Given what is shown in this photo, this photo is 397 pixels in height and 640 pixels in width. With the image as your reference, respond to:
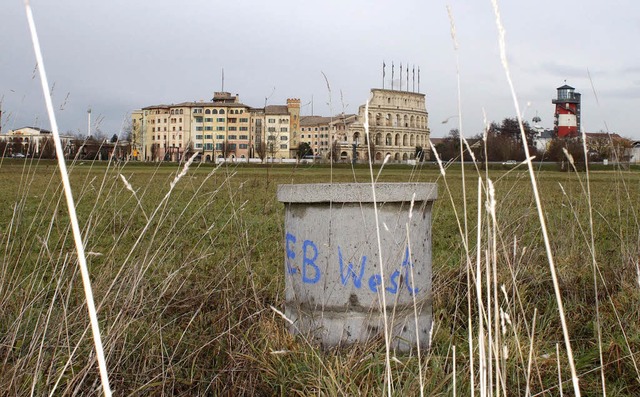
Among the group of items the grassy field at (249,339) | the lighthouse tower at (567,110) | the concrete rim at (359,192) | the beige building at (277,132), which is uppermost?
the lighthouse tower at (567,110)

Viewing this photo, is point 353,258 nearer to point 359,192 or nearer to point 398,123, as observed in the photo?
point 359,192

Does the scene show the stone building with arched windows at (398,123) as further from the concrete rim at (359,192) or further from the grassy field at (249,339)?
the concrete rim at (359,192)

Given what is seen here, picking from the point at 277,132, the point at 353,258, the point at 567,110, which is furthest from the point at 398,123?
the point at 353,258

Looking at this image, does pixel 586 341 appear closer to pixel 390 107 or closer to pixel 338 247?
pixel 338 247

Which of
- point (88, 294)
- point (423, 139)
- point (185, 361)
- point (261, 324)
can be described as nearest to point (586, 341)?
point (261, 324)

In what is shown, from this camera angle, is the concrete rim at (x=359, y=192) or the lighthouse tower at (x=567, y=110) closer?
the concrete rim at (x=359, y=192)

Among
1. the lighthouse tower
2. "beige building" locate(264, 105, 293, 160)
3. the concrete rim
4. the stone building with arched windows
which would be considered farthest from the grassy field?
the lighthouse tower

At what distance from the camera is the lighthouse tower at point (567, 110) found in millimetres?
109188

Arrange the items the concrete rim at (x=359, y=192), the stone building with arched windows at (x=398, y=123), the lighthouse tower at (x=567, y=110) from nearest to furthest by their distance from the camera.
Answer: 1. the concrete rim at (x=359, y=192)
2. the stone building with arched windows at (x=398, y=123)
3. the lighthouse tower at (x=567, y=110)

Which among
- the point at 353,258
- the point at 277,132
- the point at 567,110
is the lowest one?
the point at 353,258

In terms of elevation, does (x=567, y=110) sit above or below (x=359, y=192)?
above

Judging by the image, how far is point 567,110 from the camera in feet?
367

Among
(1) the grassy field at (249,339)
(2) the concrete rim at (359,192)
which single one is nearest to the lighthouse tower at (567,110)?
(1) the grassy field at (249,339)

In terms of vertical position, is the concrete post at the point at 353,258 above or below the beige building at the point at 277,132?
below
